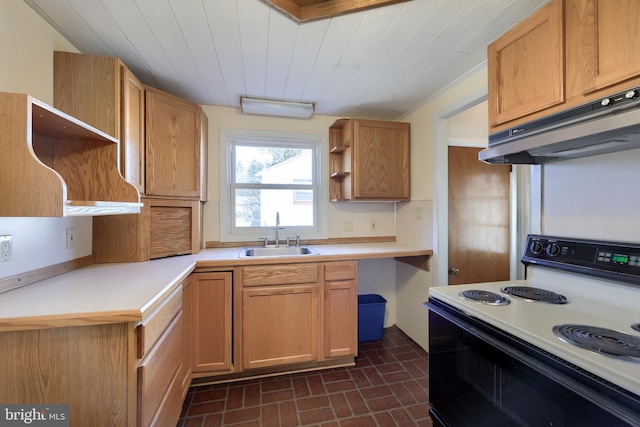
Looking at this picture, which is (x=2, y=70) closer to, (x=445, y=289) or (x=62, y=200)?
(x=62, y=200)

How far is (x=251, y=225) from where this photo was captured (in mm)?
2545

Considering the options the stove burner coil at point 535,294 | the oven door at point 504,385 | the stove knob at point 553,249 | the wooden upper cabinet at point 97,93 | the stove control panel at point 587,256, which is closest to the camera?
the oven door at point 504,385

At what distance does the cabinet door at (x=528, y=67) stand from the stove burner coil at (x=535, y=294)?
2.62 feet

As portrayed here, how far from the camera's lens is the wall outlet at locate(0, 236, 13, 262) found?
3.42 ft

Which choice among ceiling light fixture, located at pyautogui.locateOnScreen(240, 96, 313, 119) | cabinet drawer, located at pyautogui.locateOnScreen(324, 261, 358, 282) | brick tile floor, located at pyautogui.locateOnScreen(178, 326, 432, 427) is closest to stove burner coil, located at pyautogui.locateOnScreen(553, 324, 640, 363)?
brick tile floor, located at pyautogui.locateOnScreen(178, 326, 432, 427)

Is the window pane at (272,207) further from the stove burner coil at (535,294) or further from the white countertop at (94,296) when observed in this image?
the stove burner coil at (535,294)

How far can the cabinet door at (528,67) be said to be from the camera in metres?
1.02

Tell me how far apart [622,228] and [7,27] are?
2.75 meters

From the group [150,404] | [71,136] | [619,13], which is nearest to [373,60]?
[619,13]

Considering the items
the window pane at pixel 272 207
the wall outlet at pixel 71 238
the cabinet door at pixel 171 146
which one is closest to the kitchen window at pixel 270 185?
the window pane at pixel 272 207

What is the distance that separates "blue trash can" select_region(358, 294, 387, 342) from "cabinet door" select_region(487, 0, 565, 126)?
180cm

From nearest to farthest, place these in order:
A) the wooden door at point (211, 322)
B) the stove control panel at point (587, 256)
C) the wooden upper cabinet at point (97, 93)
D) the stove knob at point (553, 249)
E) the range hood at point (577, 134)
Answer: the range hood at point (577, 134) → the stove control panel at point (587, 256) → the stove knob at point (553, 249) → the wooden upper cabinet at point (97, 93) → the wooden door at point (211, 322)

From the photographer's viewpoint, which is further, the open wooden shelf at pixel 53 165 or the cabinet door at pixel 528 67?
the cabinet door at pixel 528 67

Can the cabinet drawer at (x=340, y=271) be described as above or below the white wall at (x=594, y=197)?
below
